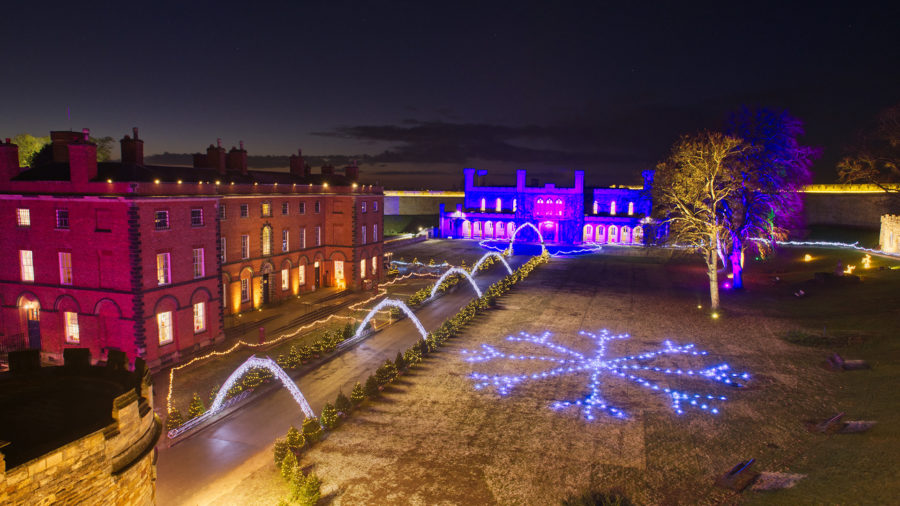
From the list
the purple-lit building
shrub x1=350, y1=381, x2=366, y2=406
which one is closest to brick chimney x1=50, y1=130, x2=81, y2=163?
shrub x1=350, y1=381, x2=366, y2=406

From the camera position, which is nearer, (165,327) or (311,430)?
(311,430)

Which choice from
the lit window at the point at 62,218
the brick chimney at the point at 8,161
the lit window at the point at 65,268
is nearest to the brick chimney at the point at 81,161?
the lit window at the point at 62,218

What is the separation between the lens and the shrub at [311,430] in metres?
16.4

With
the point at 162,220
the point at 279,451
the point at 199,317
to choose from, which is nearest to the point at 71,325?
the point at 199,317

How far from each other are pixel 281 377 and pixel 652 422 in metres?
14.2

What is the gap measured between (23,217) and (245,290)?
40.4 feet

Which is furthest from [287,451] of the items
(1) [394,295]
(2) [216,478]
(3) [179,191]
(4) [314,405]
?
(1) [394,295]

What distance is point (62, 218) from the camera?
24250mm

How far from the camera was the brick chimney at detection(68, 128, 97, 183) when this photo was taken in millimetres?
23391

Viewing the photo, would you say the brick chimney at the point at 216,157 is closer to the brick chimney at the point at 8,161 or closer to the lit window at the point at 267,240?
the lit window at the point at 267,240

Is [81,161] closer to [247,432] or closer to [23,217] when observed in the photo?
[23,217]

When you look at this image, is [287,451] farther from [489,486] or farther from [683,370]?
[683,370]

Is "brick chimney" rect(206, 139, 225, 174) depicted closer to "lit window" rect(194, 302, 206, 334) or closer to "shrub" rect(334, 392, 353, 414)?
"lit window" rect(194, 302, 206, 334)

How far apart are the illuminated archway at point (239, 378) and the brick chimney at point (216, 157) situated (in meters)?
17.4
